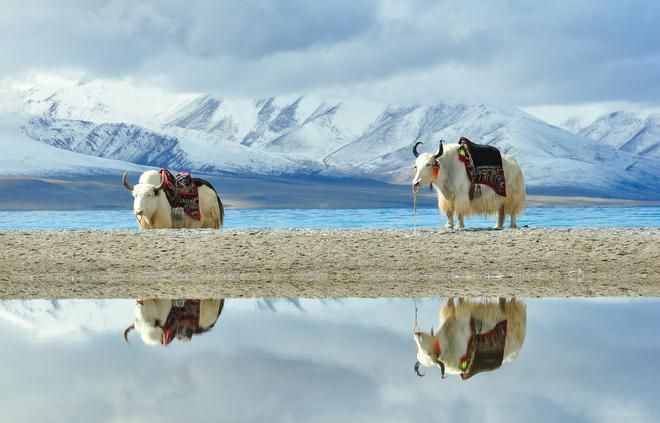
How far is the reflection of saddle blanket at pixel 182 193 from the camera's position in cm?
1723

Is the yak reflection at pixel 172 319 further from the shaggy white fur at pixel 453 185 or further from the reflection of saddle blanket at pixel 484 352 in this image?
the shaggy white fur at pixel 453 185

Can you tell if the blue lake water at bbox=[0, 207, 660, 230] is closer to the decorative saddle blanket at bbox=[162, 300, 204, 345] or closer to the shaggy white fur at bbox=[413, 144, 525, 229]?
the shaggy white fur at bbox=[413, 144, 525, 229]

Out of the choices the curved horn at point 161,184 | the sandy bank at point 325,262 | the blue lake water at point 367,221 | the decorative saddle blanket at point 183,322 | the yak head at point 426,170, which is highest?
the yak head at point 426,170

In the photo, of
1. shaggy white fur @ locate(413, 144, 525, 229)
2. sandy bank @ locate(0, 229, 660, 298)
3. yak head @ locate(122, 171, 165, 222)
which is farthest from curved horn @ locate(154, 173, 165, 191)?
shaggy white fur @ locate(413, 144, 525, 229)

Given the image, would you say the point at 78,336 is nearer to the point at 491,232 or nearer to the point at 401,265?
the point at 401,265

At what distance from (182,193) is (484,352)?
11.4m

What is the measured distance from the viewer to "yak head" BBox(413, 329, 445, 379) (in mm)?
6328

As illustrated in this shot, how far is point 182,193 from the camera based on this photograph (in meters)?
17.5

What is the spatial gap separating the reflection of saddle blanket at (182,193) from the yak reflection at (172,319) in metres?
7.15

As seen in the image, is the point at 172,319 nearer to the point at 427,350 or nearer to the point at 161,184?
the point at 427,350

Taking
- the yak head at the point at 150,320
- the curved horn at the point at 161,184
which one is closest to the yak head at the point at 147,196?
the curved horn at the point at 161,184

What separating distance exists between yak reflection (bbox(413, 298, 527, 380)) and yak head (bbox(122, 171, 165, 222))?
824 centimetres

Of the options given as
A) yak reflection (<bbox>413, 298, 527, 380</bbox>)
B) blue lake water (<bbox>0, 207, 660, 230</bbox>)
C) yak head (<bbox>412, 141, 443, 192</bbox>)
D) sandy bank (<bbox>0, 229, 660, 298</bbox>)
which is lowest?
blue lake water (<bbox>0, 207, 660, 230</bbox>)

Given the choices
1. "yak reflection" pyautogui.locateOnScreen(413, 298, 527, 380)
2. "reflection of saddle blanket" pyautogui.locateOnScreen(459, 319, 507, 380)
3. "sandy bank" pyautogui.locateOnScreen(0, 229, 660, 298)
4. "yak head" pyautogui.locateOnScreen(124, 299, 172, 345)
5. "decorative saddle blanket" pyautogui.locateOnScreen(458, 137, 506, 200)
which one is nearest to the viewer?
"reflection of saddle blanket" pyautogui.locateOnScreen(459, 319, 507, 380)
